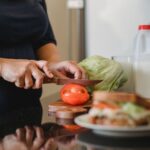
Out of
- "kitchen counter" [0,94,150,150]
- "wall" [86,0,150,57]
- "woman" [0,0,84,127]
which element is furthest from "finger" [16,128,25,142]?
"wall" [86,0,150,57]

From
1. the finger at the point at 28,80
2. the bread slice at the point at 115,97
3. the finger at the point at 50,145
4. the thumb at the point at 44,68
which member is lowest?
the finger at the point at 50,145

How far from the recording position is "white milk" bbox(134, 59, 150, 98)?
118 centimetres

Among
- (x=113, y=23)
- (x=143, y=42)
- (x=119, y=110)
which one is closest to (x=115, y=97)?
(x=119, y=110)

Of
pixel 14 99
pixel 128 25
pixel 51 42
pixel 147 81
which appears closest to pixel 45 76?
pixel 14 99

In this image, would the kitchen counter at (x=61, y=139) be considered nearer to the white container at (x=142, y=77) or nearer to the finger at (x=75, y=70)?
the finger at (x=75, y=70)

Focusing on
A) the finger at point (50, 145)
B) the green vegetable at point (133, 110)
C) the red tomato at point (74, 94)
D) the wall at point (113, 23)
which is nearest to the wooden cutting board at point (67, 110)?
the red tomato at point (74, 94)

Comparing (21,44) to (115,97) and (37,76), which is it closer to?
(37,76)

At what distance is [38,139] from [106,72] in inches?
22.7

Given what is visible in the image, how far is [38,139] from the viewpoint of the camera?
0.67m

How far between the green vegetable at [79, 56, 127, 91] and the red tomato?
23 centimetres

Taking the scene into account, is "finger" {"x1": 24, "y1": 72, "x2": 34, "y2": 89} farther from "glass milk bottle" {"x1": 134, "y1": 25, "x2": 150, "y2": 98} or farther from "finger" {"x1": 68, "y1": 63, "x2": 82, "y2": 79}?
"glass milk bottle" {"x1": 134, "y1": 25, "x2": 150, "y2": 98}

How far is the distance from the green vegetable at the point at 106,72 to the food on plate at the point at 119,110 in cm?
61

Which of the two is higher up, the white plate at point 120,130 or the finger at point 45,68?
the finger at point 45,68

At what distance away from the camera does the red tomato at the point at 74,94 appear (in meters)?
0.93
